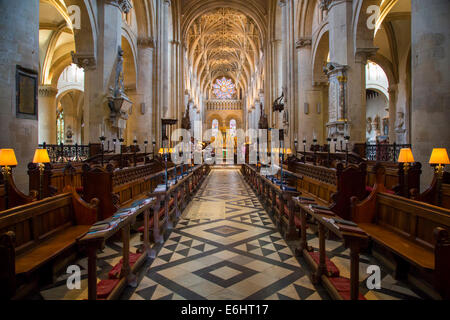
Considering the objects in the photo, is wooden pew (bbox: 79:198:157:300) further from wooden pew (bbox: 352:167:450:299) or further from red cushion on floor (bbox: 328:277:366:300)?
wooden pew (bbox: 352:167:450:299)

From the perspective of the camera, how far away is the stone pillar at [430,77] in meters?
5.19

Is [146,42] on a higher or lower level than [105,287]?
higher

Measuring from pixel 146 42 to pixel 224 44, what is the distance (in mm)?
22639

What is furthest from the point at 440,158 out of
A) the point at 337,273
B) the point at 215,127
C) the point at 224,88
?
the point at 224,88

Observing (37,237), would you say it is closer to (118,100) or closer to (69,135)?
(118,100)

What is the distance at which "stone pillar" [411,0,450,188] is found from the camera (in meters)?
5.19

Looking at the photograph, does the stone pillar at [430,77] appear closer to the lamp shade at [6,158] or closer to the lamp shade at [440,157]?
the lamp shade at [440,157]

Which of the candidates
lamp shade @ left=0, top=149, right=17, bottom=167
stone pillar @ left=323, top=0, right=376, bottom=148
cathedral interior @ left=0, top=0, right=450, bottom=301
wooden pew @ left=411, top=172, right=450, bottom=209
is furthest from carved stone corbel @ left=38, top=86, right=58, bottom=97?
wooden pew @ left=411, top=172, right=450, bottom=209

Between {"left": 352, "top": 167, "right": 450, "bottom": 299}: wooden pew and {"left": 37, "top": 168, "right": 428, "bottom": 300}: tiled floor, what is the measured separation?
1.26ft

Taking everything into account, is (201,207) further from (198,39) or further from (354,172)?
(198,39)

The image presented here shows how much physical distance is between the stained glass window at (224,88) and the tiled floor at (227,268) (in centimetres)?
4182

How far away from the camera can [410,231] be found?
3.05 m

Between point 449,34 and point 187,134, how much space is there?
1720 centimetres

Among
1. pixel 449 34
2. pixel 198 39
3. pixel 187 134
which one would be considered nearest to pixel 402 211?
pixel 449 34
